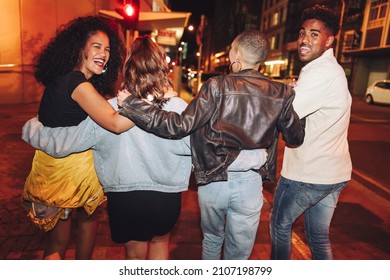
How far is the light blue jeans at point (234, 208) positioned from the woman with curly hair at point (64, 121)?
81 centimetres

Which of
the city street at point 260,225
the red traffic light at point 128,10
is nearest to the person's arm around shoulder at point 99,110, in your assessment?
the city street at point 260,225

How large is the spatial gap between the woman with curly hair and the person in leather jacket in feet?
1.46

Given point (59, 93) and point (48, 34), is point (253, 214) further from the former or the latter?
point (48, 34)

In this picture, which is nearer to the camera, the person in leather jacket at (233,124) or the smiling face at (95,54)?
the person in leather jacket at (233,124)

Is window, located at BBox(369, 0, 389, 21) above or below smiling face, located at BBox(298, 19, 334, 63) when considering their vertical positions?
above

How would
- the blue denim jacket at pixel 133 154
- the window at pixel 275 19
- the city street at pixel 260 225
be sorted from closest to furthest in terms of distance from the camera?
the blue denim jacket at pixel 133 154, the city street at pixel 260 225, the window at pixel 275 19

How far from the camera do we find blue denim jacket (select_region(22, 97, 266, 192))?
6.38ft

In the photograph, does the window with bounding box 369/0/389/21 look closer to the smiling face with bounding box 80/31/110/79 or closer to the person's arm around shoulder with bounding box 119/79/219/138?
the smiling face with bounding box 80/31/110/79

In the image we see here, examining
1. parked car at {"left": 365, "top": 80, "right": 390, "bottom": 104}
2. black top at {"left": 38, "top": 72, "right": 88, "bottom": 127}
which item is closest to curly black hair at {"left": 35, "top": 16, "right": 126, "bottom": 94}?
black top at {"left": 38, "top": 72, "right": 88, "bottom": 127}

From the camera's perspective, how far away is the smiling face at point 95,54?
2262mm

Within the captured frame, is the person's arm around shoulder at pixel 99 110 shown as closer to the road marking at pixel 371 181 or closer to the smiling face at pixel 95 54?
the smiling face at pixel 95 54

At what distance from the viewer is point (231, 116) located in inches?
76.6
